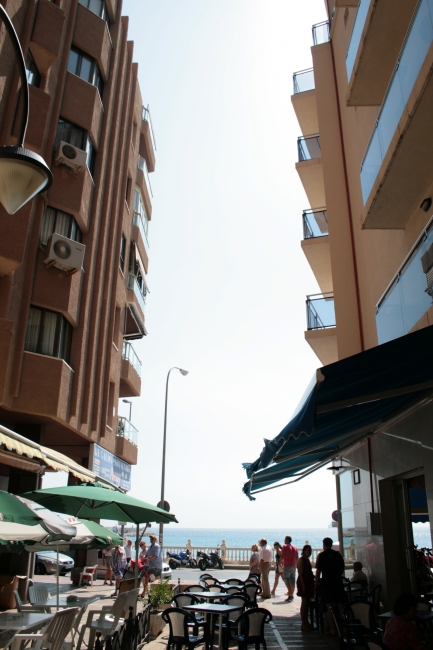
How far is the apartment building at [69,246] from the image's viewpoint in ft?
46.2

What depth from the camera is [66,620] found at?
729cm

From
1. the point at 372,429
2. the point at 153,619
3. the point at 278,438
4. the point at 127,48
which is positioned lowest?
the point at 153,619

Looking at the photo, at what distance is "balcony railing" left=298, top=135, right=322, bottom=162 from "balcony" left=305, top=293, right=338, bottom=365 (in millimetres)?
5128

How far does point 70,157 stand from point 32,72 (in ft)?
8.22

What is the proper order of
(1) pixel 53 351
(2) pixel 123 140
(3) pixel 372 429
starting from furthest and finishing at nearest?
(2) pixel 123 140 → (1) pixel 53 351 → (3) pixel 372 429

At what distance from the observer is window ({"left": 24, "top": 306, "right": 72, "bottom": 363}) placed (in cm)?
1490

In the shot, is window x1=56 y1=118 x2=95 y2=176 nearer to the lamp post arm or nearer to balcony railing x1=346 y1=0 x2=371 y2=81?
balcony railing x1=346 y1=0 x2=371 y2=81

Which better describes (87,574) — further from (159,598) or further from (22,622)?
(22,622)

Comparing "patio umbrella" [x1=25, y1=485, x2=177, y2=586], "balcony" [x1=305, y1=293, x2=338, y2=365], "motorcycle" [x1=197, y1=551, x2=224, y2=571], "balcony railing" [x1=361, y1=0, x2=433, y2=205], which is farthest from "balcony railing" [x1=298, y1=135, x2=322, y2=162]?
"motorcycle" [x1=197, y1=551, x2=224, y2=571]

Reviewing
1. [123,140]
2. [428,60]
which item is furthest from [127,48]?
[428,60]

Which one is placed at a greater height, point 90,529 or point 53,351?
point 53,351

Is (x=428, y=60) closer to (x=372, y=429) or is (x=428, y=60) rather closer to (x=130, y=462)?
(x=372, y=429)

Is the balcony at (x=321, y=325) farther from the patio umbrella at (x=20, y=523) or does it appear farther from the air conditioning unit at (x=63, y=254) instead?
the patio umbrella at (x=20, y=523)

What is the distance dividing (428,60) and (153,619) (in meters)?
10.4
